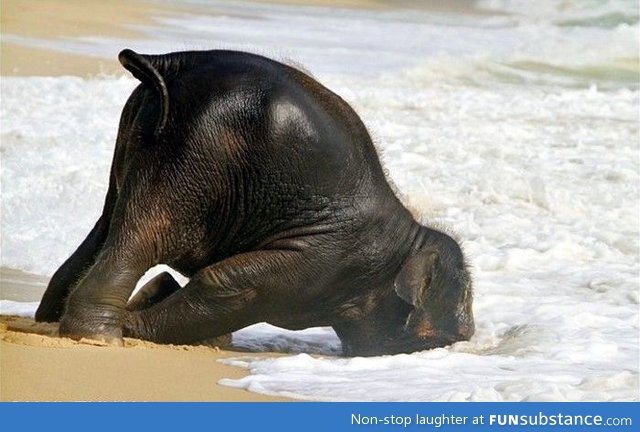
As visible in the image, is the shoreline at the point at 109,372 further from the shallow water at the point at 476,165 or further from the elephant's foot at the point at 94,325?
the shallow water at the point at 476,165

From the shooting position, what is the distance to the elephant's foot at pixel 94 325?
6418 millimetres

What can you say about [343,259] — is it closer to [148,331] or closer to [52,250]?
[148,331]

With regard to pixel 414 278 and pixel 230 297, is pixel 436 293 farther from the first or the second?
pixel 230 297

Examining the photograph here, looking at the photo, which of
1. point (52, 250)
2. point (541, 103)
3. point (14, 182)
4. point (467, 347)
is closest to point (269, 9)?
point (541, 103)

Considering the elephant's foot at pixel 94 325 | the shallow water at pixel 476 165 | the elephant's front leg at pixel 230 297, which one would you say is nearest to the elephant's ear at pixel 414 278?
the shallow water at pixel 476 165

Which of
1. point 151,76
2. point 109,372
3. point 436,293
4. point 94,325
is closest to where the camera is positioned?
point 109,372

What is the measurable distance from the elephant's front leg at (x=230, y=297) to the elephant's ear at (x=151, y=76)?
670 millimetres

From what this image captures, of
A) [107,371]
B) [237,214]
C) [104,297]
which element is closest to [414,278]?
[237,214]

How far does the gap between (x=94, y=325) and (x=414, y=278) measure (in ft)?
4.84

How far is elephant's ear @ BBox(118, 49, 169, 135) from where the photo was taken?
650 centimetres

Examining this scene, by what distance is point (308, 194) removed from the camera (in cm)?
664

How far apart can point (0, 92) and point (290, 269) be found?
9884 mm

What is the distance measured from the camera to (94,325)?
642 cm

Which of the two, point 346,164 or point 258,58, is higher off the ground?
point 258,58
